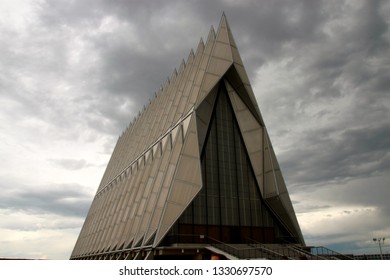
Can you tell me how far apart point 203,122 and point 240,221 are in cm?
1019

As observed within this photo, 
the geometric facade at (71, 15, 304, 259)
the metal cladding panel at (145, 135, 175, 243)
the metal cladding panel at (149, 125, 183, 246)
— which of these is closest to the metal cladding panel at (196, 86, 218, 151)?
the geometric facade at (71, 15, 304, 259)

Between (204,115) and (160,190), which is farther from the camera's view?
(204,115)

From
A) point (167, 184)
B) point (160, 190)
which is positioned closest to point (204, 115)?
point (167, 184)

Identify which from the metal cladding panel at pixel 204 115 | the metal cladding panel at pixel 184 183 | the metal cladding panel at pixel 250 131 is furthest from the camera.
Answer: the metal cladding panel at pixel 250 131

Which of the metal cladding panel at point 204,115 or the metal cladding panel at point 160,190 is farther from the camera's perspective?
the metal cladding panel at point 204,115

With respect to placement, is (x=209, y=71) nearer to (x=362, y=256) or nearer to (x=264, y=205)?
(x=264, y=205)

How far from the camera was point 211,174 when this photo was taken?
35.3 meters

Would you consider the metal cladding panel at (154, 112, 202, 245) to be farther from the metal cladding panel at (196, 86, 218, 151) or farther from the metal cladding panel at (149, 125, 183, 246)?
the metal cladding panel at (196, 86, 218, 151)

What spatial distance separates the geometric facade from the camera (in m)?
31.0

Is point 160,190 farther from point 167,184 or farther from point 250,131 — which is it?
point 250,131

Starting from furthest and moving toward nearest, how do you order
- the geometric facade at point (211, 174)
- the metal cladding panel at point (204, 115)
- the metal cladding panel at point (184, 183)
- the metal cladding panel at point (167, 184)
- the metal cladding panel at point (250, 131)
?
the metal cladding panel at point (250, 131)
the metal cladding panel at point (204, 115)
the geometric facade at point (211, 174)
the metal cladding panel at point (167, 184)
the metal cladding panel at point (184, 183)

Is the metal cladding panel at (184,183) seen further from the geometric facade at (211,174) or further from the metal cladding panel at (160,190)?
the metal cladding panel at (160,190)

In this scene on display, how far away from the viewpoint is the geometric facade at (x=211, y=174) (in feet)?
102

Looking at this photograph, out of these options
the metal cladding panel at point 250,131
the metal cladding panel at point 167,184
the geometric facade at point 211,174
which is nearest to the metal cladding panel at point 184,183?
the geometric facade at point 211,174
